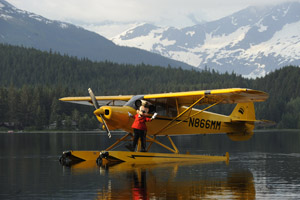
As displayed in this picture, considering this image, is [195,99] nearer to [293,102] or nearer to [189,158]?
Result: [189,158]

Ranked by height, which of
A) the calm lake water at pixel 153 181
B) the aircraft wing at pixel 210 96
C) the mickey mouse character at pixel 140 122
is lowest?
the calm lake water at pixel 153 181

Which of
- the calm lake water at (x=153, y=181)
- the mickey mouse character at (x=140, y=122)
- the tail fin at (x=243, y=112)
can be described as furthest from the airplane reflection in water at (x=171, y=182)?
the tail fin at (x=243, y=112)

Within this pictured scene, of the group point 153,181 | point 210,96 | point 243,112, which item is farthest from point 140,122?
point 243,112

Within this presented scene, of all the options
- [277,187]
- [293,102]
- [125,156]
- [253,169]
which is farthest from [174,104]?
[293,102]

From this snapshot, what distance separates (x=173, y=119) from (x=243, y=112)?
12.6ft

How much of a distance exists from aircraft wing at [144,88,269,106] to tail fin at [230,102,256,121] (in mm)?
2196

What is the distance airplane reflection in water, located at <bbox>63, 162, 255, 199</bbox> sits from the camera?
11.6 meters

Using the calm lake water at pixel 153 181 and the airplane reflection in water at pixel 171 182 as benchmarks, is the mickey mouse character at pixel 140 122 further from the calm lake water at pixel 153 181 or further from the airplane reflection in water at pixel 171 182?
the calm lake water at pixel 153 181

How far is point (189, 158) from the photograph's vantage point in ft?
66.7

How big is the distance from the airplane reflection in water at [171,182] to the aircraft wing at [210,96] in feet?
8.45

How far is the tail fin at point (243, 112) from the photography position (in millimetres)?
23500

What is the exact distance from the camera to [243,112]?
23703 mm

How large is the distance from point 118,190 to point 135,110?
7.83 m

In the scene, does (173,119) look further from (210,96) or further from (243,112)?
(243,112)
